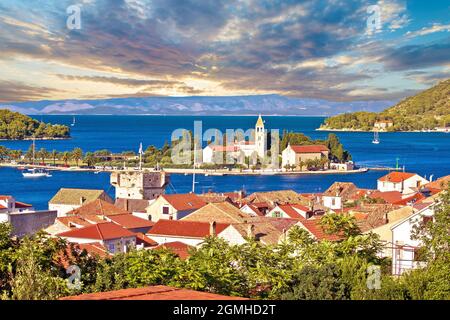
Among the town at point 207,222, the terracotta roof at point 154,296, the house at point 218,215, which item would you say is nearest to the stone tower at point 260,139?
the town at point 207,222

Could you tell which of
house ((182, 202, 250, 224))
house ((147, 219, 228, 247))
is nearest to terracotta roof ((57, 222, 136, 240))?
house ((147, 219, 228, 247))

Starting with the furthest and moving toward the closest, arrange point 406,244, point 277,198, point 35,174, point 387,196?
point 35,174, point 387,196, point 277,198, point 406,244

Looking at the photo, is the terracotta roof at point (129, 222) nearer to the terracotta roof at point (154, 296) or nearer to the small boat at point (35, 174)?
the terracotta roof at point (154, 296)

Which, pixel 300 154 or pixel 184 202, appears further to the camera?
pixel 300 154

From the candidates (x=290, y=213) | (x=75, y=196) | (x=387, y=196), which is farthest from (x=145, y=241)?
(x=387, y=196)

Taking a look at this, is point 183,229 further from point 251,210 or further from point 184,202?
point 184,202

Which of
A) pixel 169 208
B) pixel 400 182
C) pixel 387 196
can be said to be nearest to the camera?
pixel 169 208
